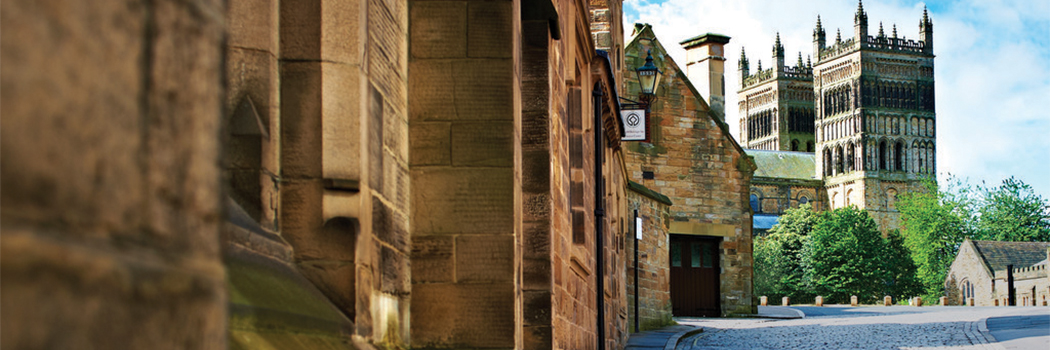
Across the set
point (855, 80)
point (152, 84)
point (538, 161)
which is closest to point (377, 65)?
point (538, 161)

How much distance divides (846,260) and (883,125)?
4545 centimetres

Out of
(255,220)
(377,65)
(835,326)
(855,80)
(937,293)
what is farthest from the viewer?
(855,80)

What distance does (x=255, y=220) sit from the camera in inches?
134

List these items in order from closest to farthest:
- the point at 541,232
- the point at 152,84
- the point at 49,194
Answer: the point at 49,194
the point at 152,84
the point at 541,232

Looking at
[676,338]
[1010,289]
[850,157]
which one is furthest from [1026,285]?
[676,338]

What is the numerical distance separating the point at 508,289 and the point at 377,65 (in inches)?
45.5

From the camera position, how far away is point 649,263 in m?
22.0

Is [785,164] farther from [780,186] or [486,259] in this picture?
[486,259]

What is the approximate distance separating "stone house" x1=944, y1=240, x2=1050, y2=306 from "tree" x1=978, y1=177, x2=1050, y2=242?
398 inches

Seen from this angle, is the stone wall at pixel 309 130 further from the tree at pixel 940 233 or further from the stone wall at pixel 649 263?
the tree at pixel 940 233

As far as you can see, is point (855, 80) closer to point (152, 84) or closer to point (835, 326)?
point (835, 326)

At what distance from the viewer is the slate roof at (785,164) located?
124m

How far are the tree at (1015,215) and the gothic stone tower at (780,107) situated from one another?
50.6 m

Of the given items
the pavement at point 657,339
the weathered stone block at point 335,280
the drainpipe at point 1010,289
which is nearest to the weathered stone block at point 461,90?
the weathered stone block at point 335,280
